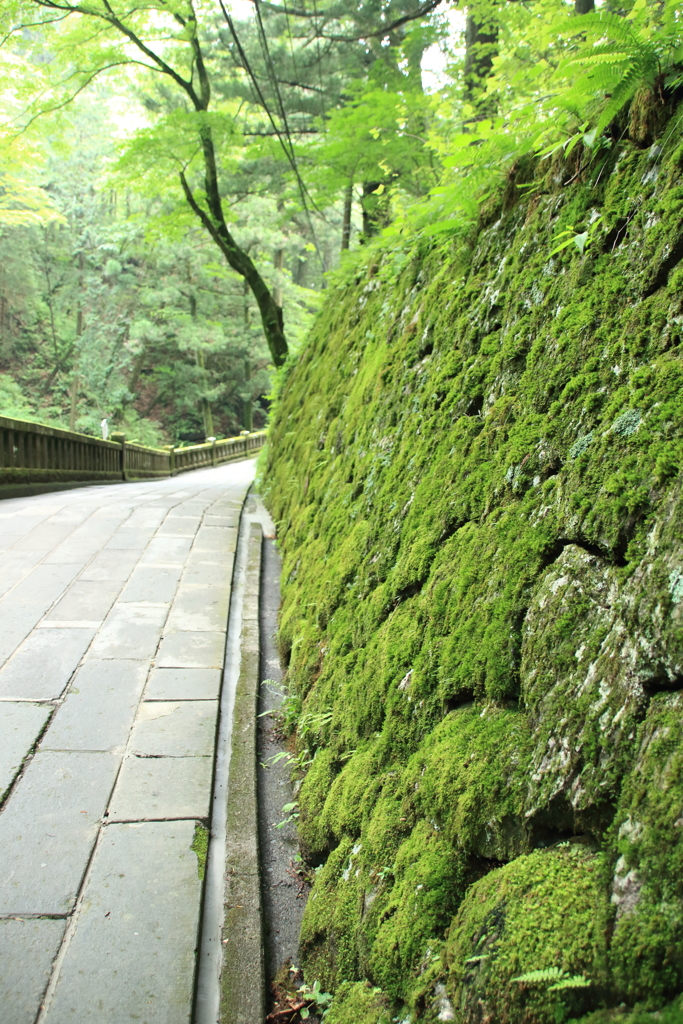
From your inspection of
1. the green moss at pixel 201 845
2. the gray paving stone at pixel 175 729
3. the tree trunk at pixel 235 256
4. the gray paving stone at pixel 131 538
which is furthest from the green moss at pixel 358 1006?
the tree trunk at pixel 235 256

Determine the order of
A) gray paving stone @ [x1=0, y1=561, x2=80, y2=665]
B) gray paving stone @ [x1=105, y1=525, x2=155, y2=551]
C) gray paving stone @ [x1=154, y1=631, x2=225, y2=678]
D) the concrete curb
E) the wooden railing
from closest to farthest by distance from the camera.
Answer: the concrete curb → gray paving stone @ [x1=154, y1=631, x2=225, y2=678] → gray paving stone @ [x1=0, y1=561, x2=80, y2=665] → gray paving stone @ [x1=105, y1=525, x2=155, y2=551] → the wooden railing

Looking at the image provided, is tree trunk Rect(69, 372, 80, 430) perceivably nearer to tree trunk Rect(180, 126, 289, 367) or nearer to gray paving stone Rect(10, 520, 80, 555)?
tree trunk Rect(180, 126, 289, 367)

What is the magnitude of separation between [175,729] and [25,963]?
1288mm

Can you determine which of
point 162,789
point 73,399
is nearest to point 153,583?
point 162,789

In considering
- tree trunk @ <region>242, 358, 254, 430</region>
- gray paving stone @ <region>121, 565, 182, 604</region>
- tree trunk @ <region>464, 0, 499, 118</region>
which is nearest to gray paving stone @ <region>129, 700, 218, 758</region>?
gray paving stone @ <region>121, 565, 182, 604</region>

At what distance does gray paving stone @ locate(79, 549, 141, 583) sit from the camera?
5.27 meters

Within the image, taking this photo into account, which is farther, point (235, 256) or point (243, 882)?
point (235, 256)

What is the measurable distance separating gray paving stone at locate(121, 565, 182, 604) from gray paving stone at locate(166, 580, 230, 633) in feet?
0.31

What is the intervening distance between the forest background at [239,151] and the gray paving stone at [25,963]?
2.77 m

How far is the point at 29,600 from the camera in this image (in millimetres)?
4613

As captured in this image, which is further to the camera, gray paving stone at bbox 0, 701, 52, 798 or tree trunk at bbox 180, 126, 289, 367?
tree trunk at bbox 180, 126, 289, 367

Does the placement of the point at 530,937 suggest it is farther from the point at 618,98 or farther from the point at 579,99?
the point at 579,99

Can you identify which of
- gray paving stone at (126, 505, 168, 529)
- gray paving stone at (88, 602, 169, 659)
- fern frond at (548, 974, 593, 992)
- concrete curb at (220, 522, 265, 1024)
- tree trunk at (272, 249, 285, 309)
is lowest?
concrete curb at (220, 522, 265, 1024)

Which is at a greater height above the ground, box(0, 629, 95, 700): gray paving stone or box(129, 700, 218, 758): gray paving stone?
box(0, 629, 95, 700): gray paving stone
